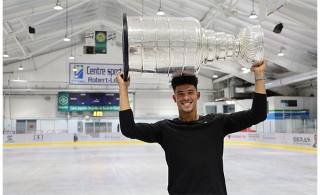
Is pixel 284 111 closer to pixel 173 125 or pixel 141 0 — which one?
pixel 141 0

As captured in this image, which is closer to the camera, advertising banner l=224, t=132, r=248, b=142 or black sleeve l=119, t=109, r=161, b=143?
black sleeve l=119, t=109, r=161, b=143

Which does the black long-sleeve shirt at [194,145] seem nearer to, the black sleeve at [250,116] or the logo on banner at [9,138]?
the black sleeve at [250,116]

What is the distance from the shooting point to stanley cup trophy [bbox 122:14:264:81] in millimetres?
1847

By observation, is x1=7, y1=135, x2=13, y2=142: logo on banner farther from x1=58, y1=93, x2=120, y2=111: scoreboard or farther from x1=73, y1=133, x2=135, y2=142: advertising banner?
x1=58, y1=93, x2=120, y2=111: scoreboard

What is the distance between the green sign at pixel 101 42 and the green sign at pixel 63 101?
12042 millimetres

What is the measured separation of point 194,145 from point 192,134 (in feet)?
0.24

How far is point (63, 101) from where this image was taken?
26.5 m

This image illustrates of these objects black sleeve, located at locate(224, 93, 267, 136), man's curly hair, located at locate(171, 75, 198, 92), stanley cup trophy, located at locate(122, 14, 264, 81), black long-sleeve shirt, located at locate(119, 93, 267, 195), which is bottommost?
black long-sleeve shirt, located at locate(119, 93, 267, 195)

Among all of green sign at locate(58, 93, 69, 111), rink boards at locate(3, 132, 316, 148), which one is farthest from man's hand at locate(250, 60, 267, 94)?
green sign at locate(58, 93, 69, 111)

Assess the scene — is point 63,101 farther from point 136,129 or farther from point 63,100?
point 136,129

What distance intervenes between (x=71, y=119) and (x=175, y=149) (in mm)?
25610

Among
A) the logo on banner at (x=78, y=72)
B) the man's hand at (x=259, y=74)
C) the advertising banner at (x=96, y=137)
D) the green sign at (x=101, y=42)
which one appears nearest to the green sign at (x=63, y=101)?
the advertising banner at (x=96, y=137)

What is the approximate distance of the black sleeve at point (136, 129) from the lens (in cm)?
192

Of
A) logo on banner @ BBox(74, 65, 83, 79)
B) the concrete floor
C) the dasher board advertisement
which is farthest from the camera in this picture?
the dasher board advertisement
